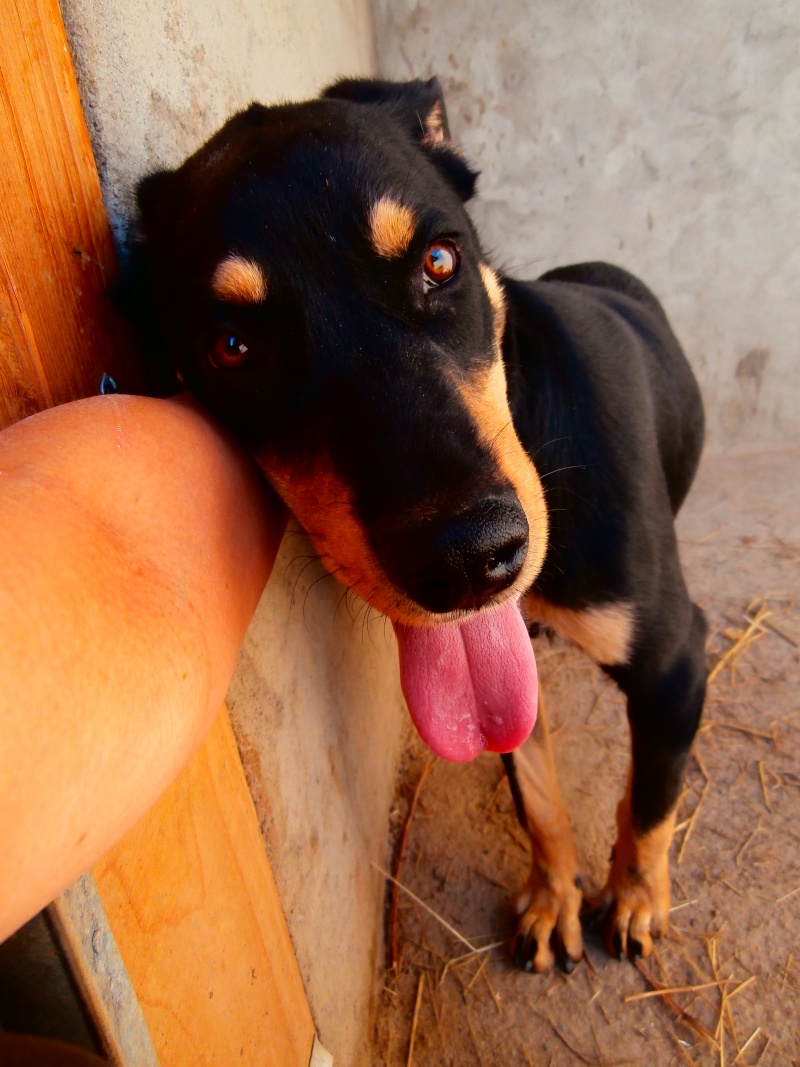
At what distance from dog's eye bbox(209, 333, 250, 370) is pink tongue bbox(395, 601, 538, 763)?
599mm

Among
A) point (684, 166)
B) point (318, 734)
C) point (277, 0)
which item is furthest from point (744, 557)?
point (277, 0)

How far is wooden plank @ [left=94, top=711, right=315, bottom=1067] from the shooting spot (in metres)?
1.04

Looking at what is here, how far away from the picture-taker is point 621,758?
280cm

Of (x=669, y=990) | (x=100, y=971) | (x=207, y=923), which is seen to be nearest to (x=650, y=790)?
(x=669, y=990)

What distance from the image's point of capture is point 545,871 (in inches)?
89.7

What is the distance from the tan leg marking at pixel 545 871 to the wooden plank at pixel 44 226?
1.68 metres

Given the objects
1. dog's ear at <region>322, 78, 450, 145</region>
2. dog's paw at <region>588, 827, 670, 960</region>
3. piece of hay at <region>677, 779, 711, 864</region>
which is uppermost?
dog's ear at <region>322, 78, 450, 145</region>

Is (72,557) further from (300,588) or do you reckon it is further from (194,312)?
(300,588)

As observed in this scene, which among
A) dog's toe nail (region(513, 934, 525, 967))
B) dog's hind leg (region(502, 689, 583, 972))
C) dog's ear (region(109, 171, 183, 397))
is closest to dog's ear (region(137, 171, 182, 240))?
dog's ear (region(109, 171, 183, 397))

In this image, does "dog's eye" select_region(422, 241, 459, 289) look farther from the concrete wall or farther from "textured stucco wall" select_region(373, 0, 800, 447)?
"textured stucco wall" select_region(373, 0, 800, 447)

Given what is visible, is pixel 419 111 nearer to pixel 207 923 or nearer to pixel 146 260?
pixel 146 260

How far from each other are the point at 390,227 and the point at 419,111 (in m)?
0.66

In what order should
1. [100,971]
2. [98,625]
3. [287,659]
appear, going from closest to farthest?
[98,625], [100,971], [287,659]

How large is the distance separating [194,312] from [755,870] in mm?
2259
